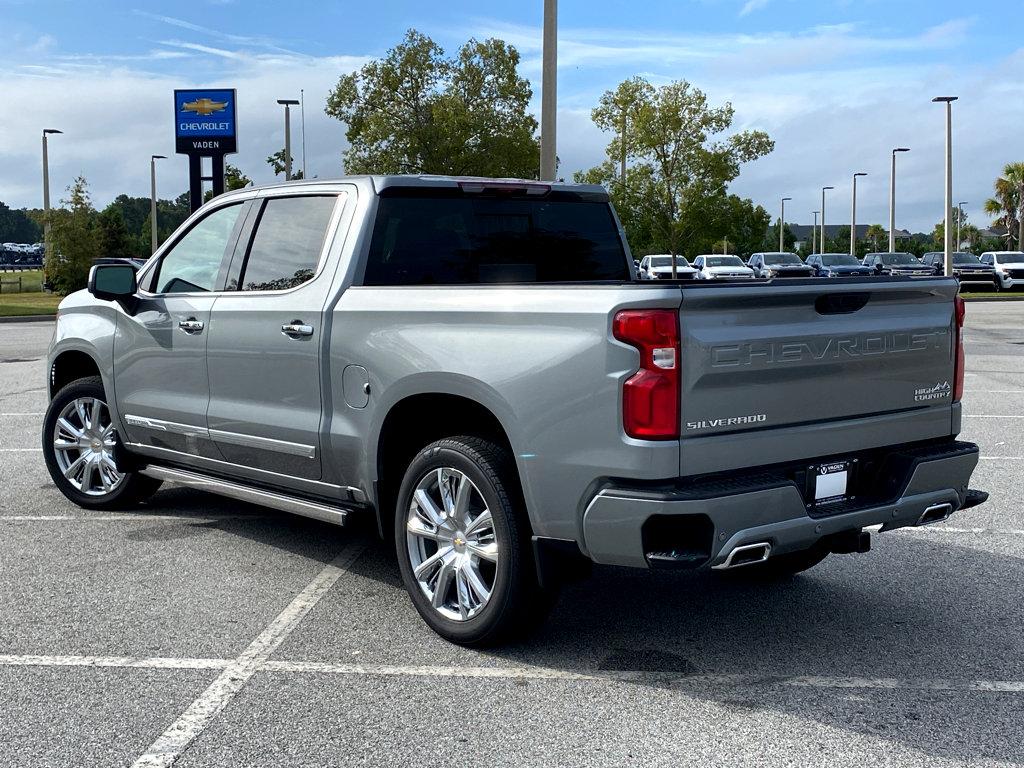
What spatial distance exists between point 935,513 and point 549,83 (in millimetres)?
12170

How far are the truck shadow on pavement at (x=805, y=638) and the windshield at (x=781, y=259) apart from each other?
46182mm

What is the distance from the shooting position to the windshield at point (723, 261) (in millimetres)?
48594

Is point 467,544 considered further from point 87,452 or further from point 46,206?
point 46,206

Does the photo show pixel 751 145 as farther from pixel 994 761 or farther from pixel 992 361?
pixel 994 761

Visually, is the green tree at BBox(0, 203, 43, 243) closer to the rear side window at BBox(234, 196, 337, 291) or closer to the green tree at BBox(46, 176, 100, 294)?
the green tree at BBox(46, 176, 100, 294)

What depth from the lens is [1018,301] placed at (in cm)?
3881

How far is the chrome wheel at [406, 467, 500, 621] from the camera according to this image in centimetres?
468

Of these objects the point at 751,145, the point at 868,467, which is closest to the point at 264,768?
the point at 868,467

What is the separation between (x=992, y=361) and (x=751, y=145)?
28.1 metres

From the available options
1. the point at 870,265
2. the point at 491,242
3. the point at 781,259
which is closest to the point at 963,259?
the point at 870,265

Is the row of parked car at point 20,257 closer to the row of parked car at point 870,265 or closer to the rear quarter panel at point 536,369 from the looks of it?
the row of parked car at point 870,265

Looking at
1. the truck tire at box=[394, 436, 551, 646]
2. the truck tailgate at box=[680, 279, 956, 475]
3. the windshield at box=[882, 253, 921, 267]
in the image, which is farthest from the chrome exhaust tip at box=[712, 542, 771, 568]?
the windshield at box=[882, 253, 921, 267]

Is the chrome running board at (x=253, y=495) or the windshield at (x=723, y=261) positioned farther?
the windshield at (x=723, y=261)

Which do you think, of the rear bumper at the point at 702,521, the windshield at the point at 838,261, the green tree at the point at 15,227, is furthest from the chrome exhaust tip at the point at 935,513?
the green tree at the point at 15,227
